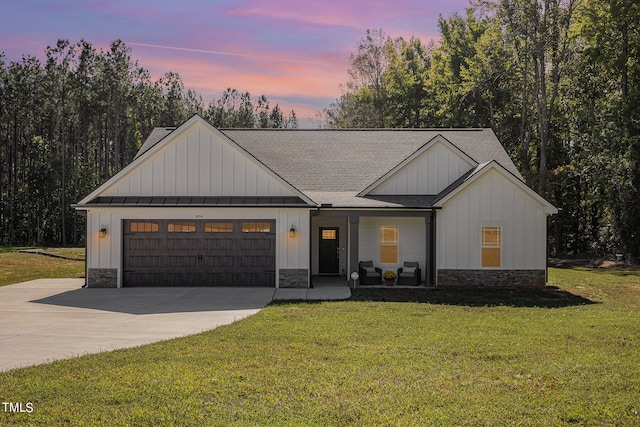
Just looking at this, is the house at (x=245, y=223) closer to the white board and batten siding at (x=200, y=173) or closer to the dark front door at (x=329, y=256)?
the white board and batten siding at (x=200, y=173)

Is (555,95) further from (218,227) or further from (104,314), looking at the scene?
(104,314)

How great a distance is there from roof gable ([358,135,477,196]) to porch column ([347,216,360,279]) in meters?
1.74

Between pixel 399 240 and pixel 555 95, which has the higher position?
pixel 555 95

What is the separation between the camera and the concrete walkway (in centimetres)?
972

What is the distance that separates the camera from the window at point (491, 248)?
18.8 m

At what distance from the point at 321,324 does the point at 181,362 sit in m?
3.89

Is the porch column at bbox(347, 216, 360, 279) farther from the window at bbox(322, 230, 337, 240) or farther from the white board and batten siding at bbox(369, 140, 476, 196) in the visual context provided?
the window at bbox(322, 230, 337, 240)

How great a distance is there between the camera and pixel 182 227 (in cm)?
1883

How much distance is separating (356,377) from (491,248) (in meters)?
12.4

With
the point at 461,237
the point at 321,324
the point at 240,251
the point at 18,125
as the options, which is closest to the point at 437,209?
the point at 461,237

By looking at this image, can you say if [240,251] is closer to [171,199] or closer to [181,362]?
[171,199]

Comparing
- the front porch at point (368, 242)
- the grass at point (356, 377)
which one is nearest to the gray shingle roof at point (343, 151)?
the front porch at point (368, 242)

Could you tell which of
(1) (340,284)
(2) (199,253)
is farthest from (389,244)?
(2) (199,253)

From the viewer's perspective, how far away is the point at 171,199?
1884 centimetres
